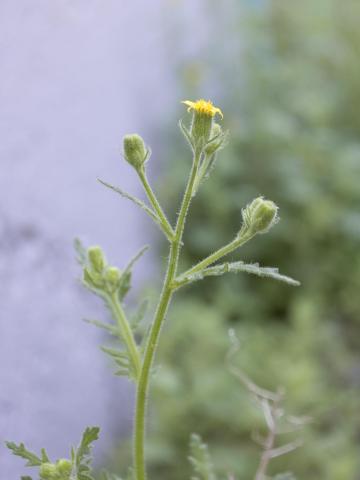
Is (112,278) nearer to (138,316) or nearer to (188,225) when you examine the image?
(138,316)

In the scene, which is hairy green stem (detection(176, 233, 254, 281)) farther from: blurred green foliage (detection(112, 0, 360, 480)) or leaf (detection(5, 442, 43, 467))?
blurred green foliage (detection(112, 0, 360, 480))

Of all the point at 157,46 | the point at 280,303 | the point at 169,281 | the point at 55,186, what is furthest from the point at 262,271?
the point at 157,46

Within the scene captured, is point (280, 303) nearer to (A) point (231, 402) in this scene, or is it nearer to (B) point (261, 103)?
(A) point (231, 402)

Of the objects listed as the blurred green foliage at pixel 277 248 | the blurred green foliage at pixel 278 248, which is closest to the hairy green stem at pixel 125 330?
the blurred green foliage at pixel 277 248

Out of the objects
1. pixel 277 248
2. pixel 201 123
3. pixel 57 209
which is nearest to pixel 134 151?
pixel 201 123

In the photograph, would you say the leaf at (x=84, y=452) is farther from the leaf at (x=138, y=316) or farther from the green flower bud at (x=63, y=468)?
the leaf at (x=138, y=316)
